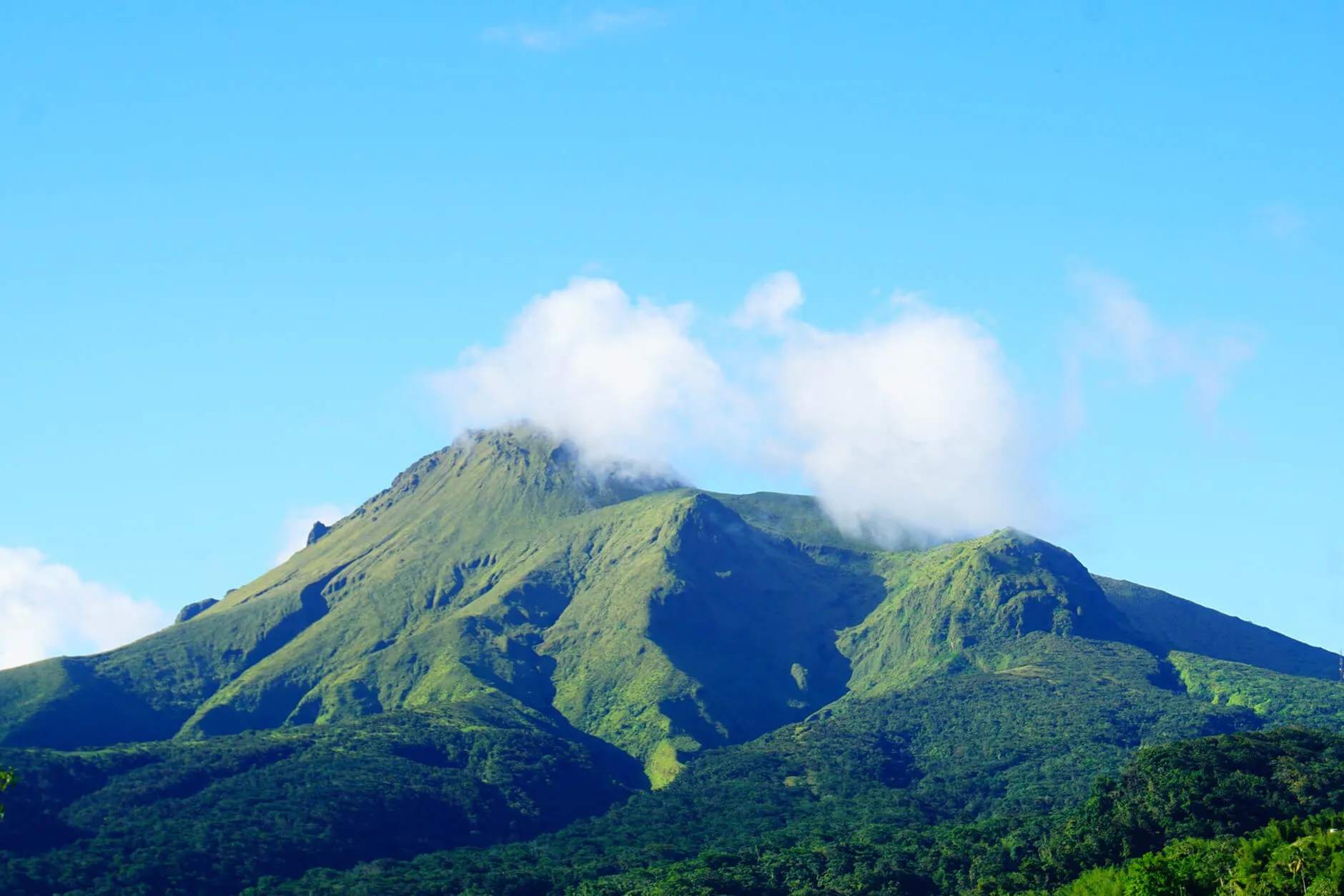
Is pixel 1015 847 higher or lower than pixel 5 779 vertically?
lower

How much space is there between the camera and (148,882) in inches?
7598

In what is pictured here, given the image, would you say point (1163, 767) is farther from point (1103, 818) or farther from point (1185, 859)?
point (1185, 859)

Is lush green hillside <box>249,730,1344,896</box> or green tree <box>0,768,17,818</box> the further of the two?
lush green hillside <box>249,730,1344,896</box>

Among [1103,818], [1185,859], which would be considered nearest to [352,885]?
[1103,818]

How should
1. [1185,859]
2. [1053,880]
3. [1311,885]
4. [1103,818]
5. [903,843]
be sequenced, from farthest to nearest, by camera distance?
[903,843], [1103,818], [1053,880], [1185,859], [1311,885]

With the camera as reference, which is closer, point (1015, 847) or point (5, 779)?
point (5, 779)

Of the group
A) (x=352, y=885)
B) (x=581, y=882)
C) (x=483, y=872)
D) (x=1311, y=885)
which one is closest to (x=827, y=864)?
(x=581, y=882)

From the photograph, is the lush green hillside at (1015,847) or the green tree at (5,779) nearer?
the green tree at (5,779)

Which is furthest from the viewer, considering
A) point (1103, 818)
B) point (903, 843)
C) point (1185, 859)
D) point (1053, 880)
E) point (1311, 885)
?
point (903, 843)

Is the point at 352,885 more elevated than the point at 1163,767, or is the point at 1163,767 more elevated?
the point at 1163,767

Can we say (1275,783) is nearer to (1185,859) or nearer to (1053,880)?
(1053,880)

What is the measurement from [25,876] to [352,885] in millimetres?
39924

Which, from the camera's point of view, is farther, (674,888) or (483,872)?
(483,872)

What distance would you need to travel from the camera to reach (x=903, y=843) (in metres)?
188
